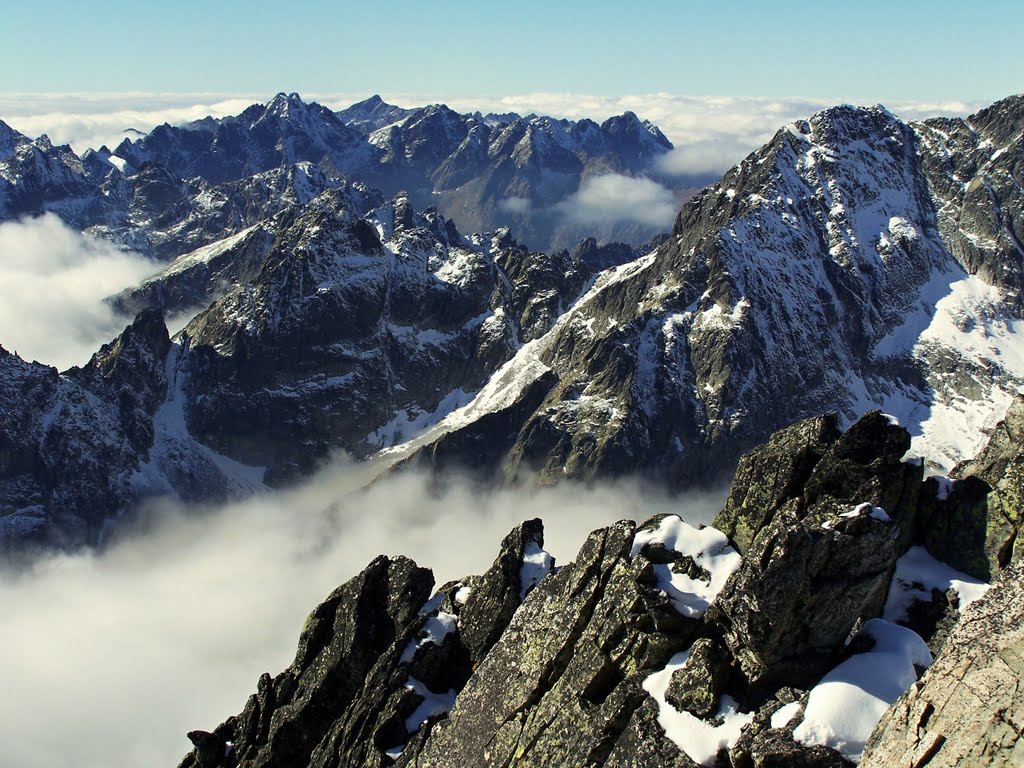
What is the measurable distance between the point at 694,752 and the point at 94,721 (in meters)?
217

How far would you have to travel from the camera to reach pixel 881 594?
38.7 m

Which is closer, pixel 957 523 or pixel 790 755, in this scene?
pixel 790 755

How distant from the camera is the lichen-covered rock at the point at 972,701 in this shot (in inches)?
834

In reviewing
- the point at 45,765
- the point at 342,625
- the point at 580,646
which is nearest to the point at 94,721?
the point at 45,765

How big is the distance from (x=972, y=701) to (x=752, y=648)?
42.9ft

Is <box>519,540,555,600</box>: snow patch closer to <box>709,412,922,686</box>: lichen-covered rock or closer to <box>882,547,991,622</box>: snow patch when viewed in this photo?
<box>709,412,922,686</box>: lichen-covered rock

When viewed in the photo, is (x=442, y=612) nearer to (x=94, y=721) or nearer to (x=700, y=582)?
(x=700, y=582)

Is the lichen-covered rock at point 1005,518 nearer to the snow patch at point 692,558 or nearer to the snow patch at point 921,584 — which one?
the snow patch at point 921,584

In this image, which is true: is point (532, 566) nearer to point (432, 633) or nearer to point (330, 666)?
point (432, 633)

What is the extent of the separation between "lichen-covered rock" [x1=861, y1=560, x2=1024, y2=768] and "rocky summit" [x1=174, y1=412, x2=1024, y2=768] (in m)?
0.06

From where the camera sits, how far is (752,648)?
34625 mm

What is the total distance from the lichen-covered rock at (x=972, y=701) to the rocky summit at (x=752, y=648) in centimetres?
6

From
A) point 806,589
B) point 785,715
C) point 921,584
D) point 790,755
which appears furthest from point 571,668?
point 921,584

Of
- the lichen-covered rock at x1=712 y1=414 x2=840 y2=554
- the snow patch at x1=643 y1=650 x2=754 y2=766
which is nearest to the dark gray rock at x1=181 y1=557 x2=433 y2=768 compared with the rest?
the snow patch at x1=643 y1=650 x2=754 y2=766
